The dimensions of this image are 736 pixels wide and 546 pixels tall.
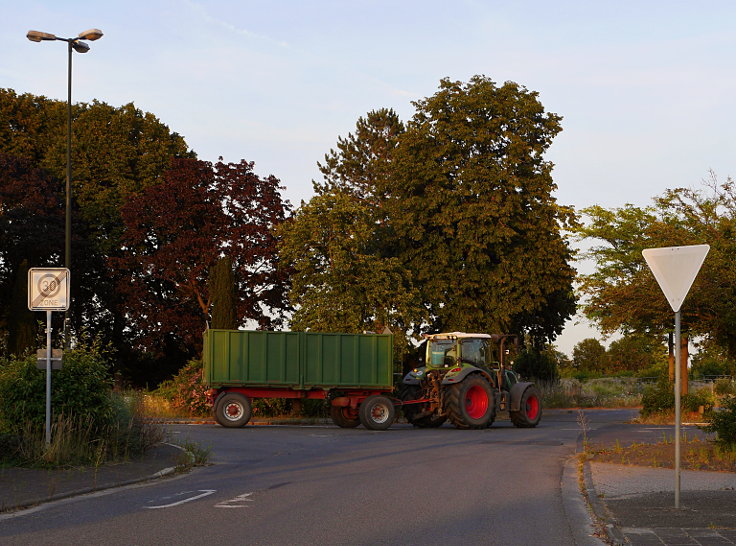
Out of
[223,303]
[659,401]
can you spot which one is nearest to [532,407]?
[659,401]

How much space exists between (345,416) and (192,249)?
17.6m

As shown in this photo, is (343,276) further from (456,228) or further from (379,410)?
(379,410)

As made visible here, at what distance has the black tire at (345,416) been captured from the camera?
28.6 m

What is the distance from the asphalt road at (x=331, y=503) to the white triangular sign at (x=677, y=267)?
2738mm

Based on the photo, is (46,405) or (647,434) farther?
(647,434)

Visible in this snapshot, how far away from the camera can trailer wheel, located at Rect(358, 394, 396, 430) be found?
27438mm

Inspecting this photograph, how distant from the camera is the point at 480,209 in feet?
122

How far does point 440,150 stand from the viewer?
3816 centimetres

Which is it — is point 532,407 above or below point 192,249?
below

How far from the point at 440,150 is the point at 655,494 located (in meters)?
27.2

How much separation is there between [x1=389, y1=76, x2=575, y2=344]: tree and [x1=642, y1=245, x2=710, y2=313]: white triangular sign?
85.6 ft

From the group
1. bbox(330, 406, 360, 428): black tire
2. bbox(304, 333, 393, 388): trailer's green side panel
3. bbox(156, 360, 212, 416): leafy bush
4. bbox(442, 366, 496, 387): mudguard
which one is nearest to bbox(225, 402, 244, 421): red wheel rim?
bbox(304, 333, 393, 388): trailer's green side panel

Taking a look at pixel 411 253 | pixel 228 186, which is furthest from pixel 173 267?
pixel 411 253

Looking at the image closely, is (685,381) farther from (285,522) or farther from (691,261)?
(285,522)
